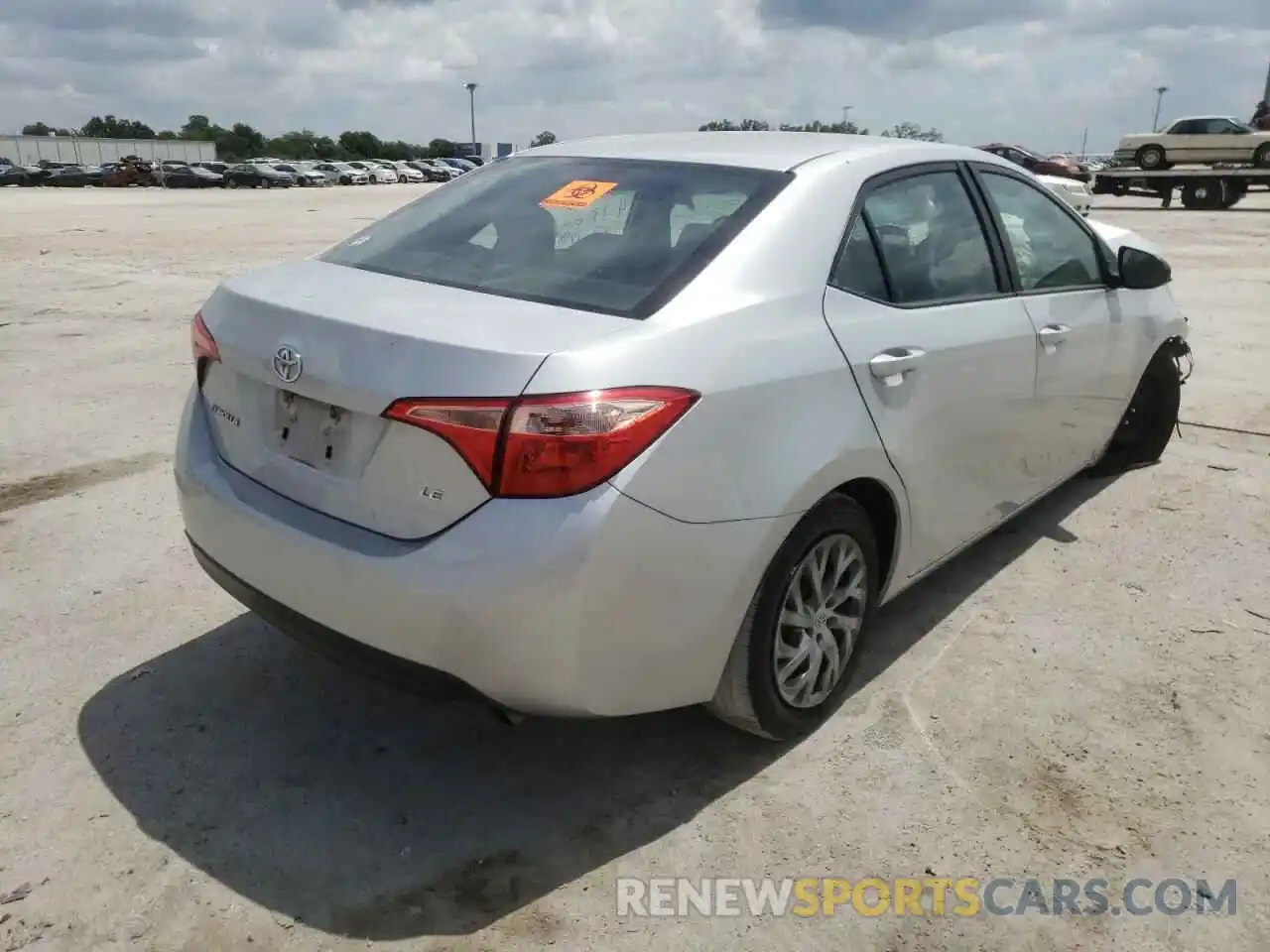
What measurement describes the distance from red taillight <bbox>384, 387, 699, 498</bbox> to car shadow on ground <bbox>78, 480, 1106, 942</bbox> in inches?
22.1

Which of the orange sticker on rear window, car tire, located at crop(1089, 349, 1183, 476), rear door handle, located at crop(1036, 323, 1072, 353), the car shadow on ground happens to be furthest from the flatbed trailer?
the orange sticker on rear window

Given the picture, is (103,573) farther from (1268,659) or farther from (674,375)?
(1268,659)

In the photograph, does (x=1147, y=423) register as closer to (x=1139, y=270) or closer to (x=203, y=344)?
(x=1139, y=270)

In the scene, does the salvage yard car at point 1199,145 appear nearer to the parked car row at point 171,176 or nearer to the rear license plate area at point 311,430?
the rear license plate area at point 311,430

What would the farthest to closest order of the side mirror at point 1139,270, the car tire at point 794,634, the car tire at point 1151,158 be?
the car tire at point 1151,158, the side mirror at point 1139,270, the car tire at point 794,634

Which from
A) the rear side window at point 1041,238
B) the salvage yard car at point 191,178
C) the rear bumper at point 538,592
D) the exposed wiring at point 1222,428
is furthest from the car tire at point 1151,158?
the salvage yard car at point 191,178

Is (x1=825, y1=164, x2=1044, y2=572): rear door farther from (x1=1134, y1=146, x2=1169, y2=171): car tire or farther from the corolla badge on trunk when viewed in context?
(x1=1134, y1=146, x2=1169, y2=171): car tire

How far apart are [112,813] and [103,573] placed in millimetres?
1645

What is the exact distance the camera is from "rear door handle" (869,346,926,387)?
113 inches

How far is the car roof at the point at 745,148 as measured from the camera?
10.3 feet

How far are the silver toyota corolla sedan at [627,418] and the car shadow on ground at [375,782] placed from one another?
363 mm

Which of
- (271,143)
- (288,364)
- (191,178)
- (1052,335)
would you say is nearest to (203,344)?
(288,364)

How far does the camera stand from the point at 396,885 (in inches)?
94.6

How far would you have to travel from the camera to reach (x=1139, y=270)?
423 cm
